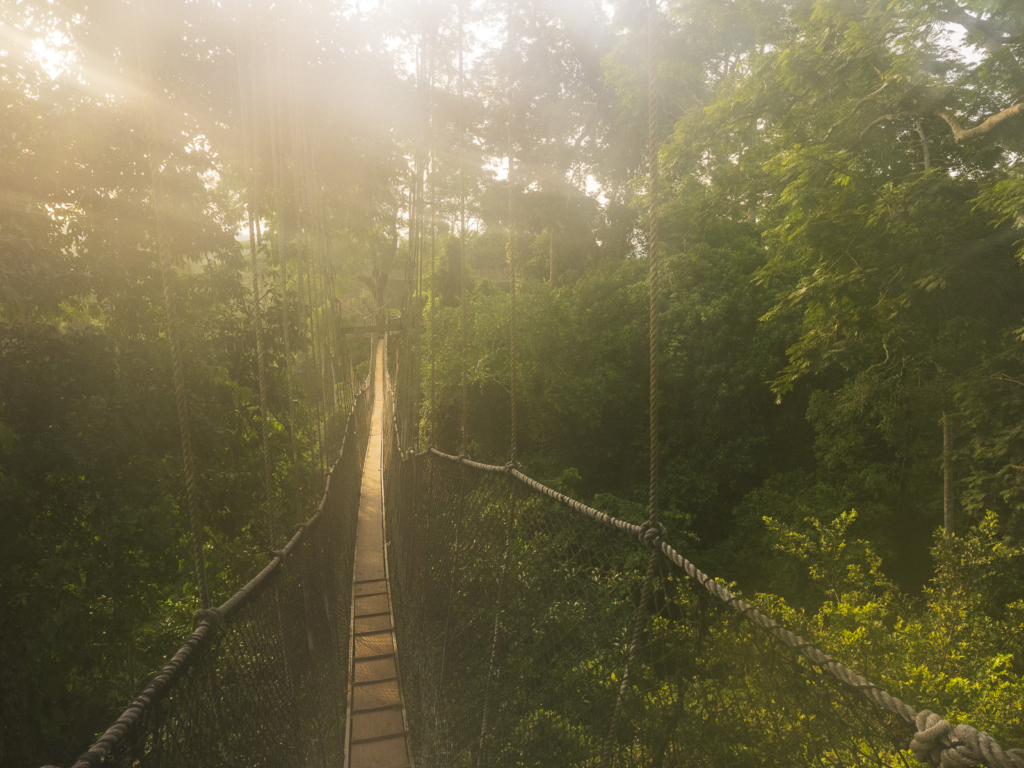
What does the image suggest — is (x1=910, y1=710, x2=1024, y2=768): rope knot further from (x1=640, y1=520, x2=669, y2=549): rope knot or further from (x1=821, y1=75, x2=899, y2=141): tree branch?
(x1=821, y1=75, x2=899, y2=141): tree branch

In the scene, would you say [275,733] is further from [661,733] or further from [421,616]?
[421,616]

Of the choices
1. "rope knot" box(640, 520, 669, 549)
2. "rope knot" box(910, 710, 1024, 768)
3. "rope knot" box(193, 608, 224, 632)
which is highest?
"rope knot" box(640, 520, 669, 549)

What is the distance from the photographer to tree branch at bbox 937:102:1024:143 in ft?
16.0

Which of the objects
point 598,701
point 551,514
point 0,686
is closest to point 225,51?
point 0,686

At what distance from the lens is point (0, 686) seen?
11.5 feet

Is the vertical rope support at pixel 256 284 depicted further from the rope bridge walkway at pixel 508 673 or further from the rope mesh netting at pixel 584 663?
the rope mesh netting at pixel 584 663

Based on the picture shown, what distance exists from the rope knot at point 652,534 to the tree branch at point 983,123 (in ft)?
19.0

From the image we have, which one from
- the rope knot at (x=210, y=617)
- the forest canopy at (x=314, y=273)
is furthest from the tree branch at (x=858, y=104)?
the rope knot at (x=210, y=617)

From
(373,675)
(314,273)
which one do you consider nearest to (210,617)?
(373,675)

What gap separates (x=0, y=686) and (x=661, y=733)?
411cm

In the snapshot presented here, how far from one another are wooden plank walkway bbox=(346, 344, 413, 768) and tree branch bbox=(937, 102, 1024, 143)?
656 centimetres

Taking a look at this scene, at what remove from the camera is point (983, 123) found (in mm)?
5090

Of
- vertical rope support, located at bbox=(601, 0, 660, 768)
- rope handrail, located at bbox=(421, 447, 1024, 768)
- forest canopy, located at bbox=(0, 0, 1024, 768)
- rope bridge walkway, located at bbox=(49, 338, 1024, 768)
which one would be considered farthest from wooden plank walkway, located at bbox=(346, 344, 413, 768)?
rope handrail, located at bbox=(421, 447, 1024, 768)

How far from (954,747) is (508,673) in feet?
6.31
